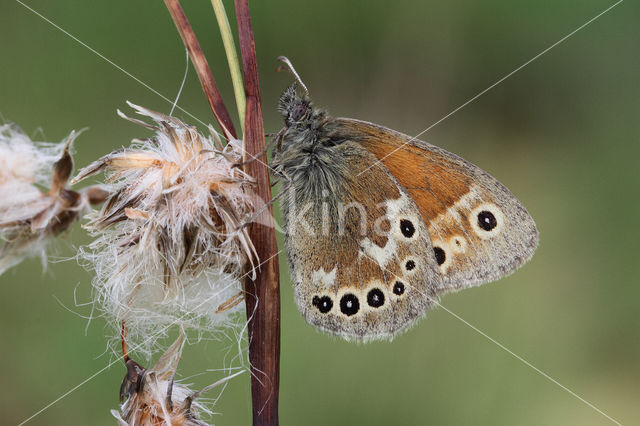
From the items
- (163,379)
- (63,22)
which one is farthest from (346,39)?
(163,379)

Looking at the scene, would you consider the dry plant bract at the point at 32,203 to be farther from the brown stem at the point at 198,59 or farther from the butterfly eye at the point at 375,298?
the butterfly eye at the point at 375,298

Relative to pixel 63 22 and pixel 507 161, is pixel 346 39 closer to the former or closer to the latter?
pixel 507 161

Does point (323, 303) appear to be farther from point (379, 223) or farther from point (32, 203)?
point (32, 203)

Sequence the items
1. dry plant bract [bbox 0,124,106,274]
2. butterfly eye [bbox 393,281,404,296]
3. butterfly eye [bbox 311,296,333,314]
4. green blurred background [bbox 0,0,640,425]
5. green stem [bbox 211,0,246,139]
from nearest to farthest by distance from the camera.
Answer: dry plant bract [bbox 0,124,106,274] < green stem [bbox 211,0,246,139] < butterfly eye [bbox 311,296,333,314] < butterfly eye [bbox 393,281,404,296] < green blurred background [bbox 0,0,640,425]

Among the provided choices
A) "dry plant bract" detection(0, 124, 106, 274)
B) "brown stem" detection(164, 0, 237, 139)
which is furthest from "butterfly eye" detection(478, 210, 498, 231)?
"dry plant bract" detection(0, 124, 106, 274)

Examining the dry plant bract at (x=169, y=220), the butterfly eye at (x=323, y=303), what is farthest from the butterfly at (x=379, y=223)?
the dry plant bract at (x=169, y=220)

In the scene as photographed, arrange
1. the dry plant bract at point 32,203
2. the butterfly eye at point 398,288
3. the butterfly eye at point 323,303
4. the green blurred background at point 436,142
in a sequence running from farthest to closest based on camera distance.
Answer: the green blurred background at point 436,142 → the butterfly eye at point 398,288 → the butterfly eye at point 323,303 → the dry plant bract at point 32,203

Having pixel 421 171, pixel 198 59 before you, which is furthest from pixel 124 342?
pixel 421 171

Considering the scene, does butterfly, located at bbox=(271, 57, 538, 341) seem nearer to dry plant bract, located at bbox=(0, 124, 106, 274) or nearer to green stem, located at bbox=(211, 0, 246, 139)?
green stem, located at bbox=(211, 0, 246, 139)
